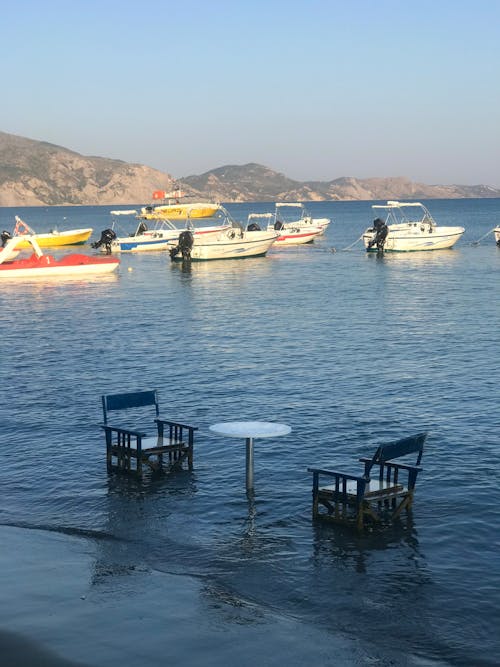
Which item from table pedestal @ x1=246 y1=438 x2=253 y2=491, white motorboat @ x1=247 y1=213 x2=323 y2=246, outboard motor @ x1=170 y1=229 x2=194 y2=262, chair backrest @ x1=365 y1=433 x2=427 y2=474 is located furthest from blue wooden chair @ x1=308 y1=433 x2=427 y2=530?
white motorboat @ x1=247 y1=213 x2=323 y2=246

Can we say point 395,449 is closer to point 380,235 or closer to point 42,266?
point 42,266

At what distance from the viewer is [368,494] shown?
19594 mm

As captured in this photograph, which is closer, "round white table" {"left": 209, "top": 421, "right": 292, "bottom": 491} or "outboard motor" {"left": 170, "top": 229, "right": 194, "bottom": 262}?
"round white table" {"left": 209, "top": 421, "right": 292, "bottom": 491}

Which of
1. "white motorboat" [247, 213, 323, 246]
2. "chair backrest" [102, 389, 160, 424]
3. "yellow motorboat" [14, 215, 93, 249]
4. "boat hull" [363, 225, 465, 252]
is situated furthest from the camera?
"yellow motorboat" [14, 215, 93, 249]

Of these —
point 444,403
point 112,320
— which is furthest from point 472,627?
point 112,320

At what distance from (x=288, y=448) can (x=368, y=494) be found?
7.22 m

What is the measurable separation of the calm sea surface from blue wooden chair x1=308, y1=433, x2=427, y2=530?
1.36ft

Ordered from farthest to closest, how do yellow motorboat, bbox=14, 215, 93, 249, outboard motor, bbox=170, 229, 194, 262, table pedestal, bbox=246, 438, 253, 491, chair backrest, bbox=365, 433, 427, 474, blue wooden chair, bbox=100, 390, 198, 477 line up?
yellow motorboat, bbox=14, 215, 93, 249 → outboard motor, bbox=170, 229, 194, 262 → blue wooden chair, bbox=100, 390, 198, 477 → table pedestal, bbox=246, 438, 253, 491 → chair backrest, bbox=365, 433, 427, 474

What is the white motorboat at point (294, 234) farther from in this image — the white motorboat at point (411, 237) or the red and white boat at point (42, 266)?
the red and white boat at point (42, 266)

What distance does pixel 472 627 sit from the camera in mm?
15453

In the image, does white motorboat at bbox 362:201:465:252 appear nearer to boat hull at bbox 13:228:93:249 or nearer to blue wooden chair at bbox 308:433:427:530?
boat hull at bbox 13:228:93:249

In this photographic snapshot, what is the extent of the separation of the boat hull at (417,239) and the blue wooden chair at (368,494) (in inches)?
3591

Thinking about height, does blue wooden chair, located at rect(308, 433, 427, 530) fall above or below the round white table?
below

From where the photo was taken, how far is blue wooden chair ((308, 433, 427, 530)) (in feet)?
63.7
